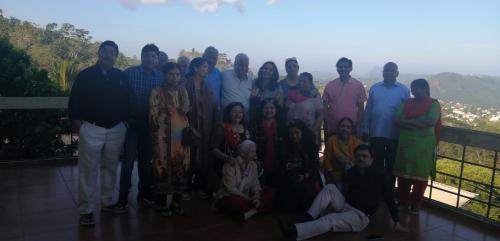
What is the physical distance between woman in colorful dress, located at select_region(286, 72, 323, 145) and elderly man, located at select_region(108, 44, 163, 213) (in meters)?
1.30

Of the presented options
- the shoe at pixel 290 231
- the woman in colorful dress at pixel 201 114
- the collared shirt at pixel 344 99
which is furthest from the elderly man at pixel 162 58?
the shoe at pixel 290 231

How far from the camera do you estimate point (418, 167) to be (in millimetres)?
3359

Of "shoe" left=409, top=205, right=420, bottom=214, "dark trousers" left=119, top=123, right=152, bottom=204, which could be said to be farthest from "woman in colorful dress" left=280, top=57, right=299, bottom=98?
"shoe" left=409, top=205, right=420, bottom=214

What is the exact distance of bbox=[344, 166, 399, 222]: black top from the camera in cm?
292

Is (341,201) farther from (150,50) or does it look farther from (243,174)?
(150,50)

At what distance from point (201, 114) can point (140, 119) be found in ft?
1.80

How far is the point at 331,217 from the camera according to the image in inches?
113

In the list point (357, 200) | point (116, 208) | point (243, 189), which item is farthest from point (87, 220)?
point (357, 200)

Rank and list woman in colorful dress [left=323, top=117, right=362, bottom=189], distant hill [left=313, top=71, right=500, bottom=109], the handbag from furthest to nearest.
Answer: distant hill [left=313, top=71, right=500, bottom=109] → woman in colorful dress [left=323, top=117, right=362, bottom=189] → the handbag

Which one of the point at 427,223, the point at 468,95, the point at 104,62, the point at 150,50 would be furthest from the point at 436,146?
the point at 468,95

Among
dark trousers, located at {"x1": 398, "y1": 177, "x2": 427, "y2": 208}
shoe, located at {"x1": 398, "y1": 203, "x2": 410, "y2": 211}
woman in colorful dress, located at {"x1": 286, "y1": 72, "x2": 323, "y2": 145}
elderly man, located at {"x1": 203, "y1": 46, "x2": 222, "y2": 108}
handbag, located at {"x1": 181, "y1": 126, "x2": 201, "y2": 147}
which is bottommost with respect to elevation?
shoe, located at {"x1": 398, "y1": 203, "x2": 410, "y2": 211}

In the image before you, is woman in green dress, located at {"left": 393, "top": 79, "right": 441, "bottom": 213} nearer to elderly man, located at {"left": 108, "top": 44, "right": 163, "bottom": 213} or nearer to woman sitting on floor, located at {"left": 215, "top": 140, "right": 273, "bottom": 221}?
woman sitting on floor, located at {"left": 215, "top": 140, "right": 273, "bottom": 221}

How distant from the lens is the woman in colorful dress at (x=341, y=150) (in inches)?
134

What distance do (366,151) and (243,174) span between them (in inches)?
40.5
